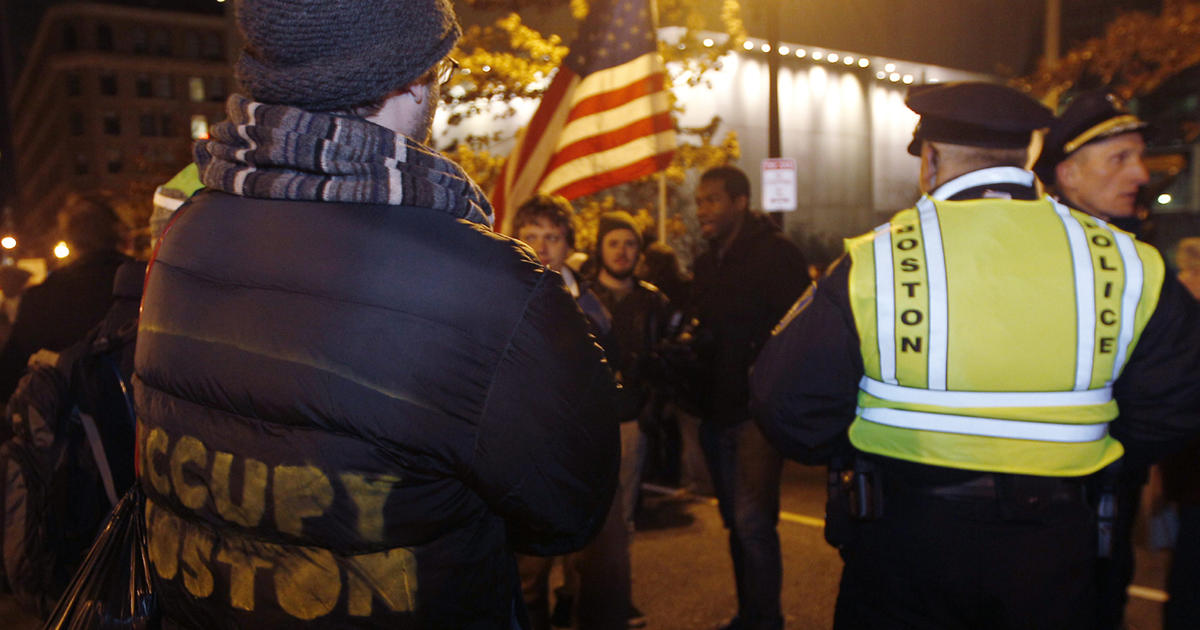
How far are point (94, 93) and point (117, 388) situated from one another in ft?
329

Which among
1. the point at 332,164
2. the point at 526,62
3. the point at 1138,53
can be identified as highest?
the point at 1138,53

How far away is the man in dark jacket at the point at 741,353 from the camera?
4.07 metres

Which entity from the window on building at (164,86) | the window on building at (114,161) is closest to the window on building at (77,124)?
the window on building at (114,161)

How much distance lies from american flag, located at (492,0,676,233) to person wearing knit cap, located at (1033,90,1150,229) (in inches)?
83.9

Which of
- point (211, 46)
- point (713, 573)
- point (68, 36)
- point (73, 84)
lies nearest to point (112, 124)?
point (73, 84)

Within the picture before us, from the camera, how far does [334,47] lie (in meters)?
1.45

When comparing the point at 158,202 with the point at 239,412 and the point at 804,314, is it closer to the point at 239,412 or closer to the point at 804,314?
the point at 239,412

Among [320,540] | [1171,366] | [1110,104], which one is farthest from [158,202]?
[1110,104]

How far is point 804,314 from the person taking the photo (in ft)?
8.07

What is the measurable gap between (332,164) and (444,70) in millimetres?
355

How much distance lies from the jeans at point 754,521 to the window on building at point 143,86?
100 meters

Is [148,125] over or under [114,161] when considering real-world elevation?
over

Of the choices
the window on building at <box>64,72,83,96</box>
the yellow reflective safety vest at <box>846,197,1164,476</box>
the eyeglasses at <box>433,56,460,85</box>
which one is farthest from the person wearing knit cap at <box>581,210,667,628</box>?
the window on building at <box>64,72,83,96</box>

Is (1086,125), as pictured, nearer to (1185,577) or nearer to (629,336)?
(1185,577)
